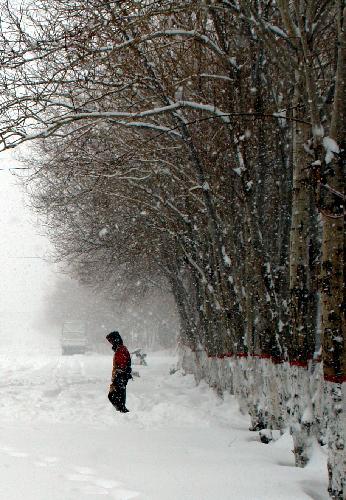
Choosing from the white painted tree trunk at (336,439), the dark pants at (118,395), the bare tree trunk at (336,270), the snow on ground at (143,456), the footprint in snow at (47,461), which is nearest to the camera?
the white painted tree trunk at (336,439)

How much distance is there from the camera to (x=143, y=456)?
23.9ft

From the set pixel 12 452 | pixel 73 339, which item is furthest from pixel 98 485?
pixel 73 339

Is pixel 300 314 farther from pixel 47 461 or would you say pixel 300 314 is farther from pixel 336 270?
pixel 47 461

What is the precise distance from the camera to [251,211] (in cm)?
939

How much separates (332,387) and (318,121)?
240 centimetres

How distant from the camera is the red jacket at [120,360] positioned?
12.5 metres

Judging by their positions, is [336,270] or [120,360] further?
[120,360]

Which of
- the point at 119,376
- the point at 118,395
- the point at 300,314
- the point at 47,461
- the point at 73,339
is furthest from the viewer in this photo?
the point at 73,339

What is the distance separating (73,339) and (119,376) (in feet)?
140

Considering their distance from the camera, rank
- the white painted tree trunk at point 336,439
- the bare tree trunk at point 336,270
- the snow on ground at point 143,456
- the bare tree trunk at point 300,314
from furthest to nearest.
A: the bare tree trunk at point 300,314, the snow on ground at point 143,456, the bare tree trunk at point 336,270, the white painted tree trunk at point 336,439

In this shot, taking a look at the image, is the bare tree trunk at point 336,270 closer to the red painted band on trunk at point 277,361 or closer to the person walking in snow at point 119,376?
the red painted band on trunk at point 277,361

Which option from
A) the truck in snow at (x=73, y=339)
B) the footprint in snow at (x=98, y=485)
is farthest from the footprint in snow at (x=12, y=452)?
the truck in snow at (x=73, y=339)

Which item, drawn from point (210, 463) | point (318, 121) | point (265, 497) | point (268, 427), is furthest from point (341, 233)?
point (268, 427)

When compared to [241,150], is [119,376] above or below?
below
